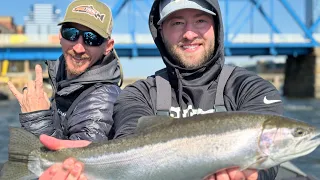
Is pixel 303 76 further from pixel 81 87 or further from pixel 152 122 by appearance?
A: pixel 152 122

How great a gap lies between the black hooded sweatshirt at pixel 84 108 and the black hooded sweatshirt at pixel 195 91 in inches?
10.9

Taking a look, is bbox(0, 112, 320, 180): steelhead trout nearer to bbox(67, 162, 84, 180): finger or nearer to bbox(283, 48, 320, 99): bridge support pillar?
bbox(67, 162, 84, 180): finger

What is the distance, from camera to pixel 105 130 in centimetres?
395

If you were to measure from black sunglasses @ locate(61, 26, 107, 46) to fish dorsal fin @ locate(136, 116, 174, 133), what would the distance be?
1.46 m

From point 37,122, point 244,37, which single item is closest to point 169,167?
point 37,122

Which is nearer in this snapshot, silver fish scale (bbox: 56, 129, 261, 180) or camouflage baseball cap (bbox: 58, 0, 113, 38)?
silver fish scale (bbox: 56, 129, 261, 180)

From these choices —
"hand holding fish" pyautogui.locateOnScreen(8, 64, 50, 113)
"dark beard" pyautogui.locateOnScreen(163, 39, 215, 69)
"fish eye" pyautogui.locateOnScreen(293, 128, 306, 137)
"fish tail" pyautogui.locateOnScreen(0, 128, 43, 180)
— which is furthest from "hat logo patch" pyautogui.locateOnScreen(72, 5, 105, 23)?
"fish eye" pyautogui.locateOnScreen(293, 128, 306, 137)

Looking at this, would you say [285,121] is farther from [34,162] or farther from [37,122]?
[37,122]

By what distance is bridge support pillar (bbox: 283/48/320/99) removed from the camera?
49.6m

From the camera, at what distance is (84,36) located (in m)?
4.19

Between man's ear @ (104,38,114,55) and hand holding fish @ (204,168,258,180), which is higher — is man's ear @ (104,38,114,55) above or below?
above

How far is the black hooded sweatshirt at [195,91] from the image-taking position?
3.31 metres

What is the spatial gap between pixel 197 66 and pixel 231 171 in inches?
41.5

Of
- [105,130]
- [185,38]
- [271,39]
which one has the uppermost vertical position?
[185,38]
